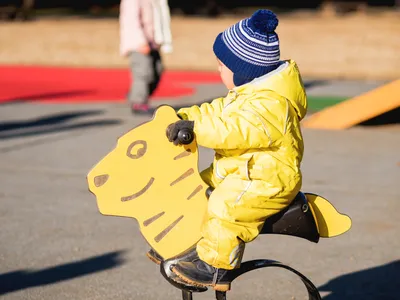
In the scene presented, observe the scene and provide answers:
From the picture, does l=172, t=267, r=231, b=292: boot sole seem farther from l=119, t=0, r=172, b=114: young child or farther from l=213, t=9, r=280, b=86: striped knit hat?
l=119, t=0, r=172, b=114: young child

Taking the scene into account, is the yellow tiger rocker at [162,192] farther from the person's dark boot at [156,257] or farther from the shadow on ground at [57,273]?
the shadow on ground at [57,273]

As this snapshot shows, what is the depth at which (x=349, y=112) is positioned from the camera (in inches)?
377

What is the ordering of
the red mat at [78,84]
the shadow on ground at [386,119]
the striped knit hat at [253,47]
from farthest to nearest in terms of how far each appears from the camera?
1. the red mat at [78,84]
2. the shadow on ground at [386,119]
3. the striped knit hat at [253,47]

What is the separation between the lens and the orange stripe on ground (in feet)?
29.2

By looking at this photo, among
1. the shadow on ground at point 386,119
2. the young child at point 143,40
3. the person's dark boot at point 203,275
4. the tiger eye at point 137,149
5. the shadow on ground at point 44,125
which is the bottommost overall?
the shadow on ground at point 386,119

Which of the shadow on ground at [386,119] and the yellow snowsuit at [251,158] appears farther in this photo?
the shadow on ground at [386,119]

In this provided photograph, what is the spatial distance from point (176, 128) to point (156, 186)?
1.07 ft

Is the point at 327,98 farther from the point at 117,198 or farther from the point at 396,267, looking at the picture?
the point at 117,198

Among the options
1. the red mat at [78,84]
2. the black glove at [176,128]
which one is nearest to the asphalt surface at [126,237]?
the black glove at [176,128]

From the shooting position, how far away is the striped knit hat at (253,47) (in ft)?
10.8

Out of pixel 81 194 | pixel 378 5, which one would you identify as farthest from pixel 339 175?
pixel 378 5

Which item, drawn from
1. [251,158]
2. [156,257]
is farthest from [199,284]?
[251,158]

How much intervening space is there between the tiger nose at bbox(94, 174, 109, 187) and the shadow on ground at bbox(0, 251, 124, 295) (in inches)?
45.4

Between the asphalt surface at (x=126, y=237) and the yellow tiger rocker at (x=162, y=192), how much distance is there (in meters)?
0.91
